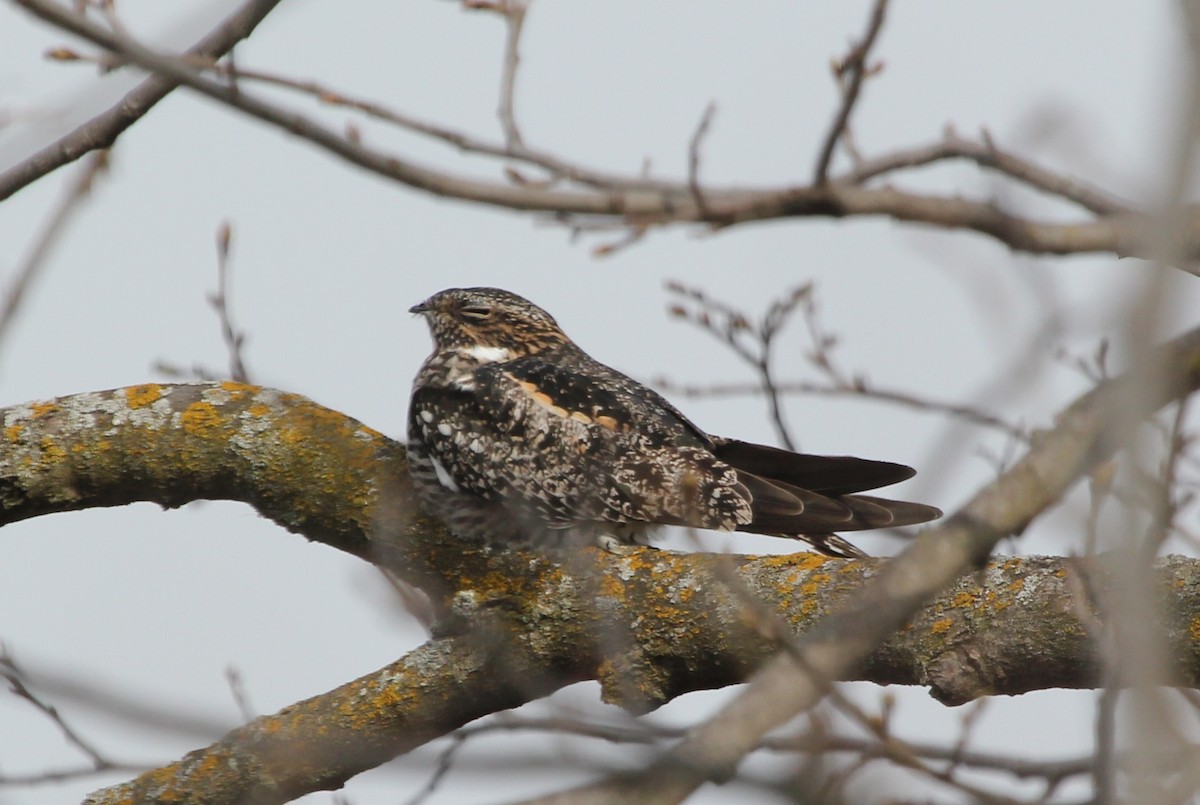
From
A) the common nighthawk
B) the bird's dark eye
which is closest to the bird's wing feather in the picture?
the common nighthawk

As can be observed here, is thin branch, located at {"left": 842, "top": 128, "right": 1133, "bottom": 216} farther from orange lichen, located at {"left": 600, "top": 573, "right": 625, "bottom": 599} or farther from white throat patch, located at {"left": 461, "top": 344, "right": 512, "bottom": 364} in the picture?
white throat patch, located at {"left": 461, "top": 344, "right": 512, "bottom": 364}

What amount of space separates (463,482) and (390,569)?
1.59 ft

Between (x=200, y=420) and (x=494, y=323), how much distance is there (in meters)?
2.30

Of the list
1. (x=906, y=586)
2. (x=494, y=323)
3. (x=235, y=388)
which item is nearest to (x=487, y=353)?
(x=494, y=323)

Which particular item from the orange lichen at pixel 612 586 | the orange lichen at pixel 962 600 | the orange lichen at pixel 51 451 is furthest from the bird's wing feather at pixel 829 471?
the orange lichen at pixel 51 451

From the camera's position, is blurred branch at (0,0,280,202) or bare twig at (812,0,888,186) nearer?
bare twig at (812,0,888,186)

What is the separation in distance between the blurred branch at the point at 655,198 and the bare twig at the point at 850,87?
33mm

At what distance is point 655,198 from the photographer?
2.25m

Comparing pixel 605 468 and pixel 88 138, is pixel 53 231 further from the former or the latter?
pixel 605 468

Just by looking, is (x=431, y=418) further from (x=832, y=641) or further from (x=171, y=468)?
(x=832, y=641)

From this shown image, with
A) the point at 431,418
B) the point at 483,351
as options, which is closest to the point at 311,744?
the point at 431,418

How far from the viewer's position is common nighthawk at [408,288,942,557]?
16.4 ft

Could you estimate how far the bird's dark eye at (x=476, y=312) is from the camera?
653 centimetres

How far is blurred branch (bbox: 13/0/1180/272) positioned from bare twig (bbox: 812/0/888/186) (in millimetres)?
33
